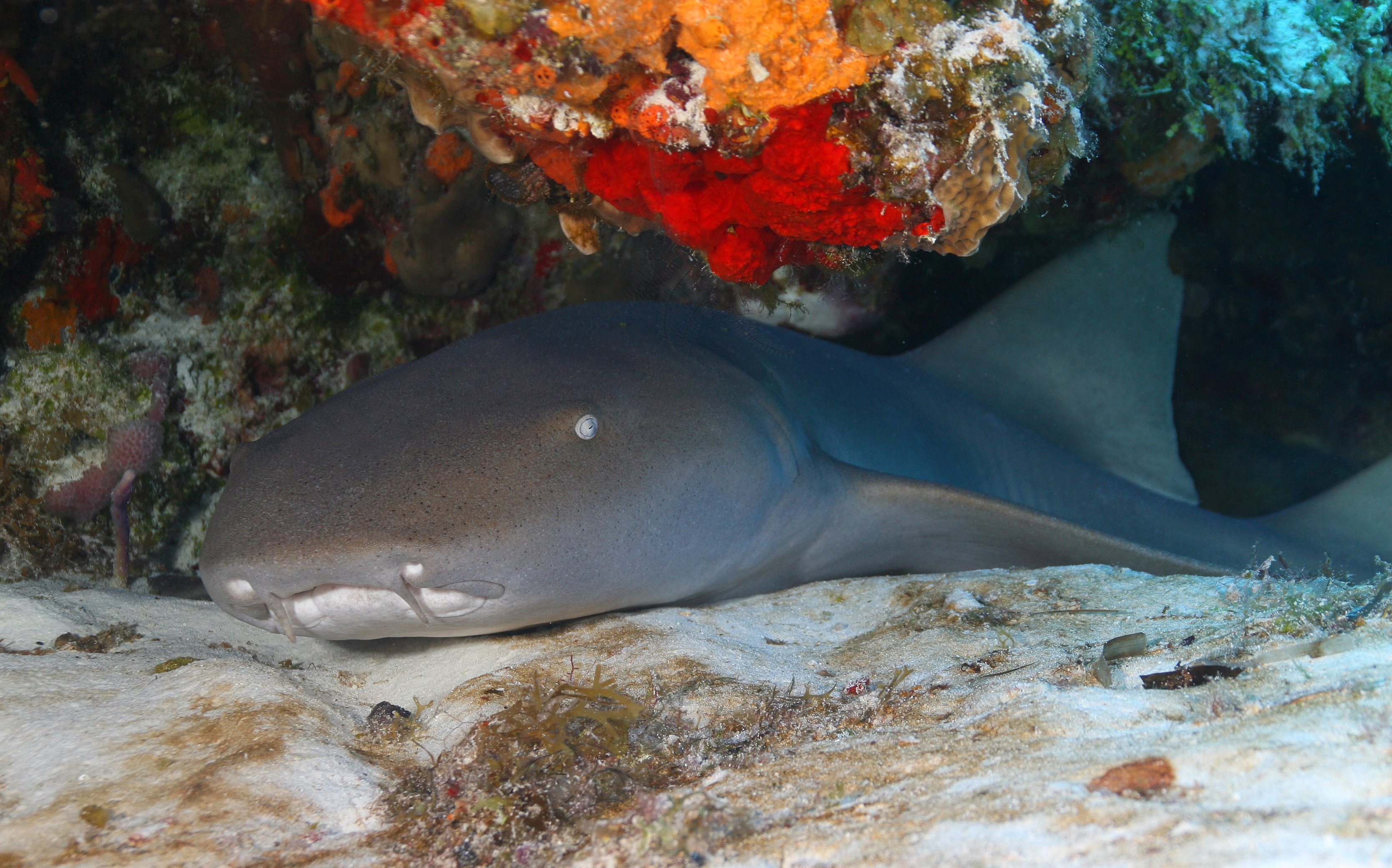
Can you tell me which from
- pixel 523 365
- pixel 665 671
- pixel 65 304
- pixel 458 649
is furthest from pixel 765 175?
pixel 65 304

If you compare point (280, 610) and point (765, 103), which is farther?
point (280, 610)

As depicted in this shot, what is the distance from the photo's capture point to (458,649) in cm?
236

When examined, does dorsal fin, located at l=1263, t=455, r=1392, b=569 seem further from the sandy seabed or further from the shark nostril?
the shark nostril

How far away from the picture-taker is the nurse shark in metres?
2.10

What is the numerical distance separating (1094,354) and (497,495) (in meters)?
3.84

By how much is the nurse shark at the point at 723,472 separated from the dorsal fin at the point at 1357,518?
0.04ft

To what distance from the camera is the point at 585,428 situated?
7.66 feet

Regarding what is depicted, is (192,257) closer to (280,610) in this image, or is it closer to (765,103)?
(280,610)

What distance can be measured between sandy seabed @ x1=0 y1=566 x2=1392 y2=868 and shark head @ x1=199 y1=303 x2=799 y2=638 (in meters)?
0.19

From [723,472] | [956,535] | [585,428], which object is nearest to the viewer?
[585,428]

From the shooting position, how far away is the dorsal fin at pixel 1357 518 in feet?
12.9

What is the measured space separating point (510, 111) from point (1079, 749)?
1909 mm

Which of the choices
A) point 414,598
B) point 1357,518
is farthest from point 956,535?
point 1357,518

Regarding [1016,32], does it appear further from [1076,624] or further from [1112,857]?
[1112,857]
